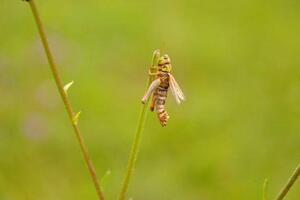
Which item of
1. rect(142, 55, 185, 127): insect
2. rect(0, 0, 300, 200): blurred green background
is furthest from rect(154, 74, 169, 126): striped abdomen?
rect(0, 0, 300, 200): blurred green background

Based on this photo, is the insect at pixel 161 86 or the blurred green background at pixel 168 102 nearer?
the insect at pixel 161 86

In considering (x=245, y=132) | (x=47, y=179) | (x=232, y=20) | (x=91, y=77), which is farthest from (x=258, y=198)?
(x=232, y=20)

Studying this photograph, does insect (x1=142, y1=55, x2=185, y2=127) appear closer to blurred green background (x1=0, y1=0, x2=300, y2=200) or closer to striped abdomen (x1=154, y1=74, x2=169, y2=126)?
striped abdomen (x1=154, y1=74, x2=169, y2=126)

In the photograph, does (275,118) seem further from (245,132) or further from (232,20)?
(232,20)

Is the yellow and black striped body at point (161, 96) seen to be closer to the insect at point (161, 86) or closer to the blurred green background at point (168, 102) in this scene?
the insect at point (161, 86)

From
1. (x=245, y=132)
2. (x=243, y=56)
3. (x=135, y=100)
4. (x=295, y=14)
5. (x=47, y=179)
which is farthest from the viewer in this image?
(x=295, y=14)

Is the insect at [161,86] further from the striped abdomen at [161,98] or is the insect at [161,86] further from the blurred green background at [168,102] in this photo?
the blurred green background at [168,102]

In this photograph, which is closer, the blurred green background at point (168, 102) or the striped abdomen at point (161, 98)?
the striped abdomen at point (161, 98)

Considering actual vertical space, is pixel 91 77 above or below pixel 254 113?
above

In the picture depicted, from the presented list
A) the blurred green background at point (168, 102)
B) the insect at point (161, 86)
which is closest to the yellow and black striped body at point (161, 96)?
the insect at point (161, 86)
